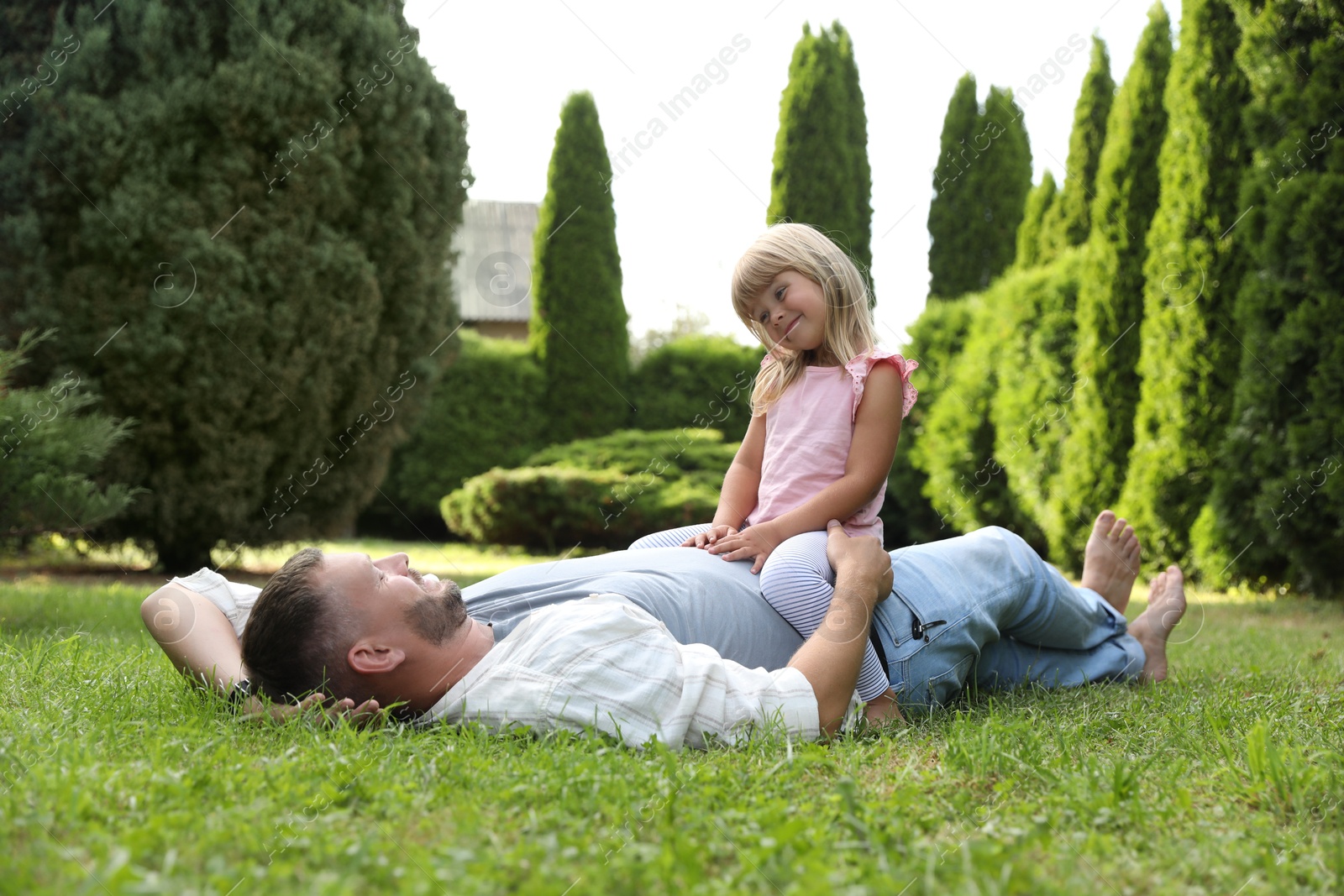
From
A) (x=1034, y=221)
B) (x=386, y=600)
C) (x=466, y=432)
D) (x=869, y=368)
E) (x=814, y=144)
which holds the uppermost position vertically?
(x=814, y=144)

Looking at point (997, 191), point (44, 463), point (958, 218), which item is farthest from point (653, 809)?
point (997, 191)

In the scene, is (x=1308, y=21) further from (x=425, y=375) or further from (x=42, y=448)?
(x=42, y=448)

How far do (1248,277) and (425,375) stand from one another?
6.10m

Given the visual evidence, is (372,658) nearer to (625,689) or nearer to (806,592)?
(625,689)

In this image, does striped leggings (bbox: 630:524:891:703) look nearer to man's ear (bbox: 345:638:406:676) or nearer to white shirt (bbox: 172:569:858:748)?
white shirt (bbox: 172:569:858:748)

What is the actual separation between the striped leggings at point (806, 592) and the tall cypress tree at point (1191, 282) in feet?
19.2

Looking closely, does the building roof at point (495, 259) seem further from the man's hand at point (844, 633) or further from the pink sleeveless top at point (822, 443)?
the man's hand at point (844, 633)

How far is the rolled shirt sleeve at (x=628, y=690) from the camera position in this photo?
197 centimetres

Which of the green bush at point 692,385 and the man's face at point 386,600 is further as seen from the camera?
the green bush at point 692,385

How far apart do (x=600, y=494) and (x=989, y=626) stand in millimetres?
8968

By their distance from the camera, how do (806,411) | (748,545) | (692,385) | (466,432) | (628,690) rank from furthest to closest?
1. (692,385)
2. (466,432)
3. (806,411)
4. (748,545)
5. (628,690)

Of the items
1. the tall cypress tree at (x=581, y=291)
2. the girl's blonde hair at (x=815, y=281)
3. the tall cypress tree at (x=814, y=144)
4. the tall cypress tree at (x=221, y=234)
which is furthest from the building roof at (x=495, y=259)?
the girl's blonde hair at (x=815, y=281)

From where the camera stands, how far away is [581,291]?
1414cm

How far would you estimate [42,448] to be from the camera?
4.38m
